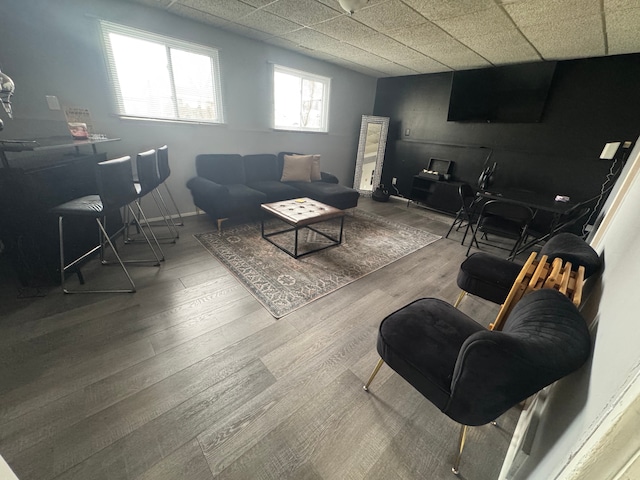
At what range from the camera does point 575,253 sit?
1383 millimetres

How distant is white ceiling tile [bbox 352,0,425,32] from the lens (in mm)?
2314

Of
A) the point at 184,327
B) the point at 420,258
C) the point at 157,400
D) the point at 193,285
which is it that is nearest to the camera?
the point at 157,400

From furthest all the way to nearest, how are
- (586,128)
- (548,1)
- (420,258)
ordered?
1. (586,128)
2. (420,258)
3. (548,1)

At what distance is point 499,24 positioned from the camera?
2.46 metres

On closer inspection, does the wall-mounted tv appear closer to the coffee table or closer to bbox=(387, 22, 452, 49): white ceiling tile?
bbox=(387, 22, 452, 49): white ceiling tile

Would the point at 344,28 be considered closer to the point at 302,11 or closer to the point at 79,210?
the point at 302,11

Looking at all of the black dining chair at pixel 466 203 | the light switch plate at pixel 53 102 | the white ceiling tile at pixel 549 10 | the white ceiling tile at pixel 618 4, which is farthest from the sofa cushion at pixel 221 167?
the white ceiling tile at pixel 618 4

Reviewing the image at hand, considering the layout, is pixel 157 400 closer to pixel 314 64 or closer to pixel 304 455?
pixel 304 455

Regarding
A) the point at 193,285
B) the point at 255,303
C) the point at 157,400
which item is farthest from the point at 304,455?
the point at 193,285

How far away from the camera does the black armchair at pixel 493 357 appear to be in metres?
0.73

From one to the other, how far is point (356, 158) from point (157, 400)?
5388 mm

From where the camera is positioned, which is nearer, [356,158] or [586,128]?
[586,128]

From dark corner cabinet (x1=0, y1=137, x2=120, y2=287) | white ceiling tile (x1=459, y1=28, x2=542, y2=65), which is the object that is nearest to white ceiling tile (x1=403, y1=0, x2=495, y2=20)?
white ceiling tile (x1=459, y1=28, x2=542, y2=65)

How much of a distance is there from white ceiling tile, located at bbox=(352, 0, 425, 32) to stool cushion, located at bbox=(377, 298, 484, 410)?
267 centimetres
